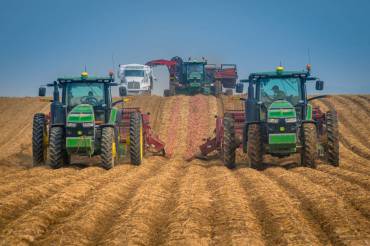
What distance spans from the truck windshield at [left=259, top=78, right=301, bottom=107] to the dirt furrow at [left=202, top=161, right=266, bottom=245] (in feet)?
13.5

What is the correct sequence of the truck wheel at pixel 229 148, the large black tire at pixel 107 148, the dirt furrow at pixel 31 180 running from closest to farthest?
1. the dirt furrow at pixel 31 180
2. the large black tire at pixel 107 148
3. the truck wheel at pixel 229 148

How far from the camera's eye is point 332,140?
14.4 m

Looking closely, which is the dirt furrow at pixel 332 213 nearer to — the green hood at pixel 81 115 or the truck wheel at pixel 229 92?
the green hood at pixel 81 115

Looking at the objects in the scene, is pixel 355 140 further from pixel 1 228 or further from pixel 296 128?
pixel 1 228

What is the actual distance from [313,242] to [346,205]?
6.75ft

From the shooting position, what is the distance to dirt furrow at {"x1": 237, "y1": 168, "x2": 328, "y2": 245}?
6637mm

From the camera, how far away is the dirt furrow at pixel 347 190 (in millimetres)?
8289

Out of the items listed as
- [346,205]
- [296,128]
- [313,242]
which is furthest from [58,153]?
[313,242]

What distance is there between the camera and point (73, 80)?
15.3 m

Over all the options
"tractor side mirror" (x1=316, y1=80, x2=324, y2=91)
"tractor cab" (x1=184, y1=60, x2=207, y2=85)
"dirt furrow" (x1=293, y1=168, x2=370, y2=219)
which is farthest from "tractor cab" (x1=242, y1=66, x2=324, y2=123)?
"tractor cab" (x1=184, y1=60, x2=207, y2=85)

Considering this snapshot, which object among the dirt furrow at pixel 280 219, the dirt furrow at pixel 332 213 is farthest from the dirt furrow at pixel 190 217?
the dirt furrow at pixel 332 213

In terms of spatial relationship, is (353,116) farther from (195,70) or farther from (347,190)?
(347,190)

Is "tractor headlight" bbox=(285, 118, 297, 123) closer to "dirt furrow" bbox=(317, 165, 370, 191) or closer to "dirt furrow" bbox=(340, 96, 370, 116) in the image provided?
"dirt furrow" bbox=(317, 165, 370, 191)

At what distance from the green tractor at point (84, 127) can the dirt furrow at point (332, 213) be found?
5063 mm
